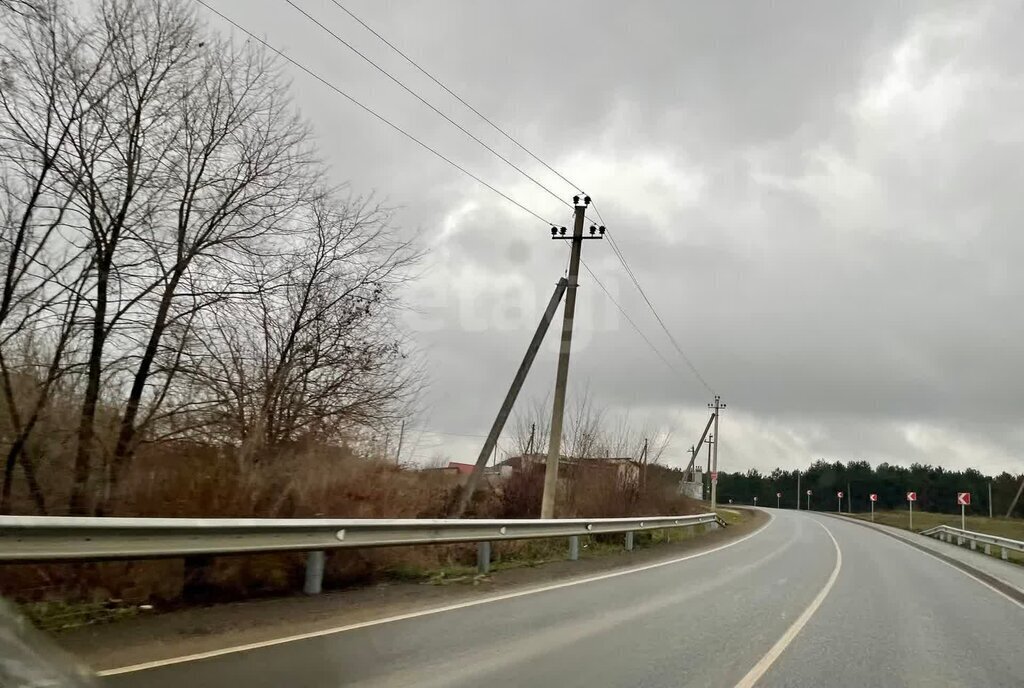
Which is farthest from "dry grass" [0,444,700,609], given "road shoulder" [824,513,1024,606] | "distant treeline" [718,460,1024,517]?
"distant treeline" [718,460,1024,517]

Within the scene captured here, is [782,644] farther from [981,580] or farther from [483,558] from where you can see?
[981,580]

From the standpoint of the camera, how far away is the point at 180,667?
6.11 metres

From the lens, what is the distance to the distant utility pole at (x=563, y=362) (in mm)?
20156

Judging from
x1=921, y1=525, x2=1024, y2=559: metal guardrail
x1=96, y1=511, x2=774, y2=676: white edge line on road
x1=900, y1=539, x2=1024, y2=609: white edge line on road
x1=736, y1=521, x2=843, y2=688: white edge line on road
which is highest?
x1=921, y1=525, x2=1024, y2=559: metal guardrail

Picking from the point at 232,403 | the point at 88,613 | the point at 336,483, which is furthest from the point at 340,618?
the point at 232,403

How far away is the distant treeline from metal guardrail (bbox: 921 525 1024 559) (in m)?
90.2

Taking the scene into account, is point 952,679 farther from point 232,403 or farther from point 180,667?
point 232,403

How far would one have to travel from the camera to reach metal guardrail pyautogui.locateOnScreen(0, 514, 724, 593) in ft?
20.3

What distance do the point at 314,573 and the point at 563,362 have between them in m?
12.1

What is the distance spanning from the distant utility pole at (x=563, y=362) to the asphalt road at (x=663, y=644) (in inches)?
244

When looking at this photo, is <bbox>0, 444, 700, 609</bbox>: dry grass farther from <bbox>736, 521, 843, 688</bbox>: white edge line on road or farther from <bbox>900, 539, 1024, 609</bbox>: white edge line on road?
<bbox>900, 539, 1024, 609</bbox>: white edge line on road

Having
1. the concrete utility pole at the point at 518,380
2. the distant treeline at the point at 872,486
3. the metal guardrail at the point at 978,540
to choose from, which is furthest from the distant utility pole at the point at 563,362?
the distant treeline at the point at 872,486

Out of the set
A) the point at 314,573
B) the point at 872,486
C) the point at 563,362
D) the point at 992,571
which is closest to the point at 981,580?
the point at 992,571

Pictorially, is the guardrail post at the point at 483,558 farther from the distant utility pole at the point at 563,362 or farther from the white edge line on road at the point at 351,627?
the distant utility pole at the point at 563,362
